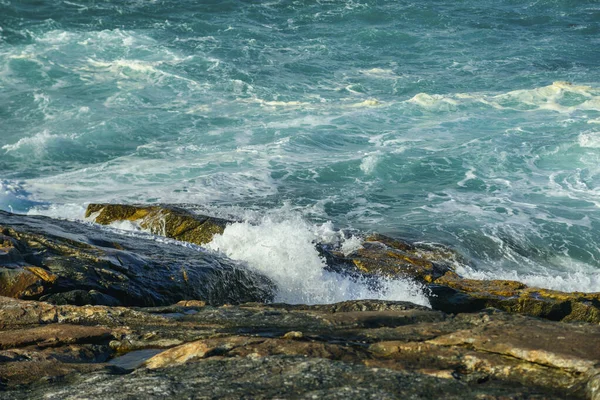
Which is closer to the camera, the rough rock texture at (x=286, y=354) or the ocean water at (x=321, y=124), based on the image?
the rough rock texture at (x=286, y=354)

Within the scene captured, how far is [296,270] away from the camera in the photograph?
10.9 metres

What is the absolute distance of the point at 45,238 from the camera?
8578mm

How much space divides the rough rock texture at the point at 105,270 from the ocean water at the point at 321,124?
1542 millimetres

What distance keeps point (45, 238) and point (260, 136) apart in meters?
13.5

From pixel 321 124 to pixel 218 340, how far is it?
17741mm

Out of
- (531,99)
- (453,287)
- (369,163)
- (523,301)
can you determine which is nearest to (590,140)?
(531,99)

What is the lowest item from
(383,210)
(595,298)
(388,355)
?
(383,210)

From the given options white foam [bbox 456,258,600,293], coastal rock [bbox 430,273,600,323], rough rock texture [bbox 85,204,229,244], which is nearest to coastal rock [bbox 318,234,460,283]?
white foam [bbox 456,258,600,293]

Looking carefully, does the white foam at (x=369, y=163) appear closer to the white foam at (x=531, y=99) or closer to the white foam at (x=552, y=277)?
the white foam at (x=531, y=99)

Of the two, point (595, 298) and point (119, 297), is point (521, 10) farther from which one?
point (119, 297)

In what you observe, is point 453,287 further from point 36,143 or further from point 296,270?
point 36,143

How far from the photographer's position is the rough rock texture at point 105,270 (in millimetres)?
7383

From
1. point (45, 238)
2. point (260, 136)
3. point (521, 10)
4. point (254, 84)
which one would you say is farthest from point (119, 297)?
point (521, 10)

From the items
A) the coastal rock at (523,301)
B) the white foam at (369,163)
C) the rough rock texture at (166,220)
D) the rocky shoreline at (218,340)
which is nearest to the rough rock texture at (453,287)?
the coastal rock at (523,301)
